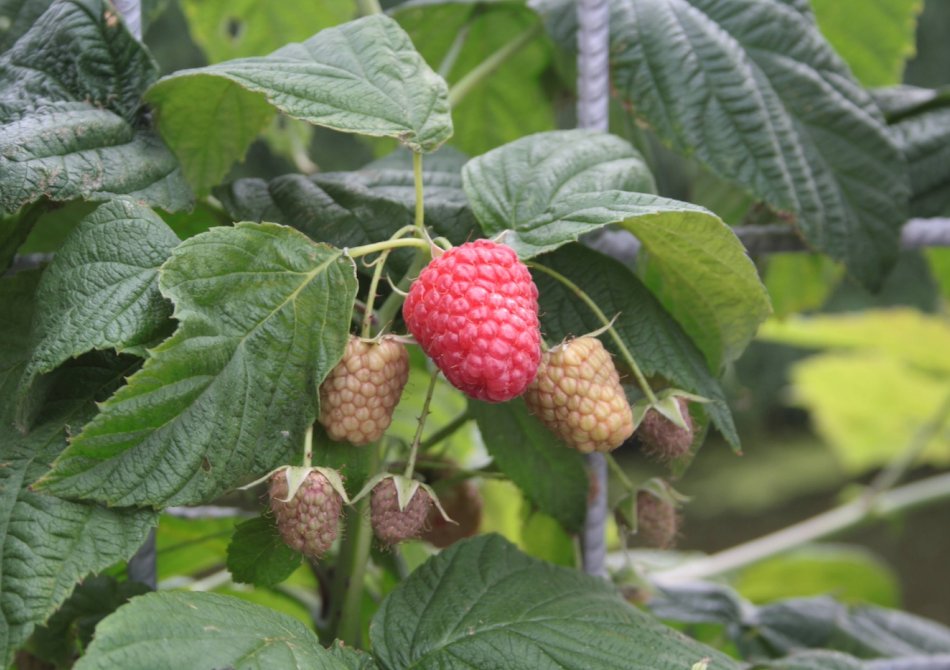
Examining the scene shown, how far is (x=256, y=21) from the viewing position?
809 millimetres

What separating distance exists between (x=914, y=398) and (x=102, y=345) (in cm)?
146

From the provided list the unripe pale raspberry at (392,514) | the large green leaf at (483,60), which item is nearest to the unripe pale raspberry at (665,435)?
the unripe pale raspberry at (392,514)

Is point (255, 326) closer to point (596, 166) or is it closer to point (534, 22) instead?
point (596, 166)

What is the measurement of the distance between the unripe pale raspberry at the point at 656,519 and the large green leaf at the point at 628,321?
2.1 inches

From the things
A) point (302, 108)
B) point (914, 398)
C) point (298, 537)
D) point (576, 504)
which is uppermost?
point (302, 108)

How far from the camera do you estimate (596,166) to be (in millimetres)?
511

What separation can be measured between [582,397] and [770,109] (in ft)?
0.87

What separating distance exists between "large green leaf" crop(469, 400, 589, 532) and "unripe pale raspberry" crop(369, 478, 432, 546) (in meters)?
0.12

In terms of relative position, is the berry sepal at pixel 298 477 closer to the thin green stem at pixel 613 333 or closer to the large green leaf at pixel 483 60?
the thin green stem at pixel 613 333

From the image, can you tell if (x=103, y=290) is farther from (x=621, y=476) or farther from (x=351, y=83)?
(x=621, y=476)

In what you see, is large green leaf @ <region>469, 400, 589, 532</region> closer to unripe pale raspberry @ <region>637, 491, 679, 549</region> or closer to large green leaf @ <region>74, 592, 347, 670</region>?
unripe pale raspberry @ <region>637, 491, 679, 549</region>

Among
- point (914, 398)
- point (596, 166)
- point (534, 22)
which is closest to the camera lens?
point (596, 166)

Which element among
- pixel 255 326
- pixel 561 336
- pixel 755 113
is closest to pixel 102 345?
pixel 255 326

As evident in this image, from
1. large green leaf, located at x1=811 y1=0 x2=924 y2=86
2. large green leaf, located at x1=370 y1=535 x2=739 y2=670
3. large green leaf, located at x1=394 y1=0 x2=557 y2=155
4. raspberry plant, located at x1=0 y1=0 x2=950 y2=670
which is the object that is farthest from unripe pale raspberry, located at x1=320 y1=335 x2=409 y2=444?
large green leaf, located at x1=811 y1=0 x2=924 y2=86
